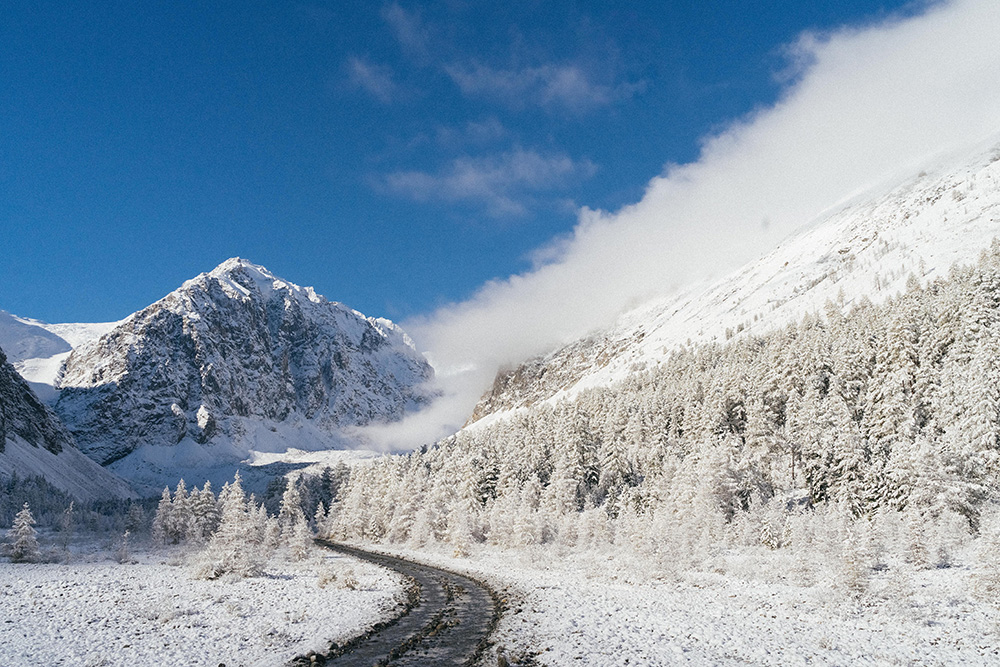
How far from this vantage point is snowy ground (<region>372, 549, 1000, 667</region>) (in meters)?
16.1

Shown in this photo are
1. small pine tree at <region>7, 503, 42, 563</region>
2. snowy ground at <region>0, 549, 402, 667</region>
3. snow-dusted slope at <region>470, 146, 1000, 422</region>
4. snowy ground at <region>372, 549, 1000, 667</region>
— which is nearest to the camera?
snowy ground at <region>372, 549, 1000, 667</region>

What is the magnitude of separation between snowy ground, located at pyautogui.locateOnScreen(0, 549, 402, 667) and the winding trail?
1.18 metres

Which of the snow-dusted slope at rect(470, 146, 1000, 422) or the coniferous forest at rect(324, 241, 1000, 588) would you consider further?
the snow-dusted slope at rect(470, 146, 1000, 422)

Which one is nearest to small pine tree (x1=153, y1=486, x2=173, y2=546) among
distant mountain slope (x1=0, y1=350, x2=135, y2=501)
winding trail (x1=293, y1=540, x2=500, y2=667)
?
winding trail (x1=293, y1=540, x2=500, y2=667)

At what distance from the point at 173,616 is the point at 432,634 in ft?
34.9

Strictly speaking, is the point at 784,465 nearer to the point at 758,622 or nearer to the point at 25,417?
the point at 758,622

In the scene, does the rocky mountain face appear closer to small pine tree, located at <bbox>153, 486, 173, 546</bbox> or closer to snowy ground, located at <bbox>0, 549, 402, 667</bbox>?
small pine tree, located at <bbox>153, 486, 173, 546</bbox>

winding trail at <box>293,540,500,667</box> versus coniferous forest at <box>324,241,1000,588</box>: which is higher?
coniferous forest at <box>324,241,1000,588</box>

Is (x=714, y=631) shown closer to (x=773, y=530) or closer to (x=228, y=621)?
(x=228, y=621)

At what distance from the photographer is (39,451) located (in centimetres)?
17200

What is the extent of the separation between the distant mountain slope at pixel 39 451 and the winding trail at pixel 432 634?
6379 inches

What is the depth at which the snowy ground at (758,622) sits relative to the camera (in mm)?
16094

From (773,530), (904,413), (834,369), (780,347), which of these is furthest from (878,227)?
(773,530)

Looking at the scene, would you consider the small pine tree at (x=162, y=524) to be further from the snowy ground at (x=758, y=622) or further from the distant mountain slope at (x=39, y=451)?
the distant mountain slope at (x=39, y=451)
